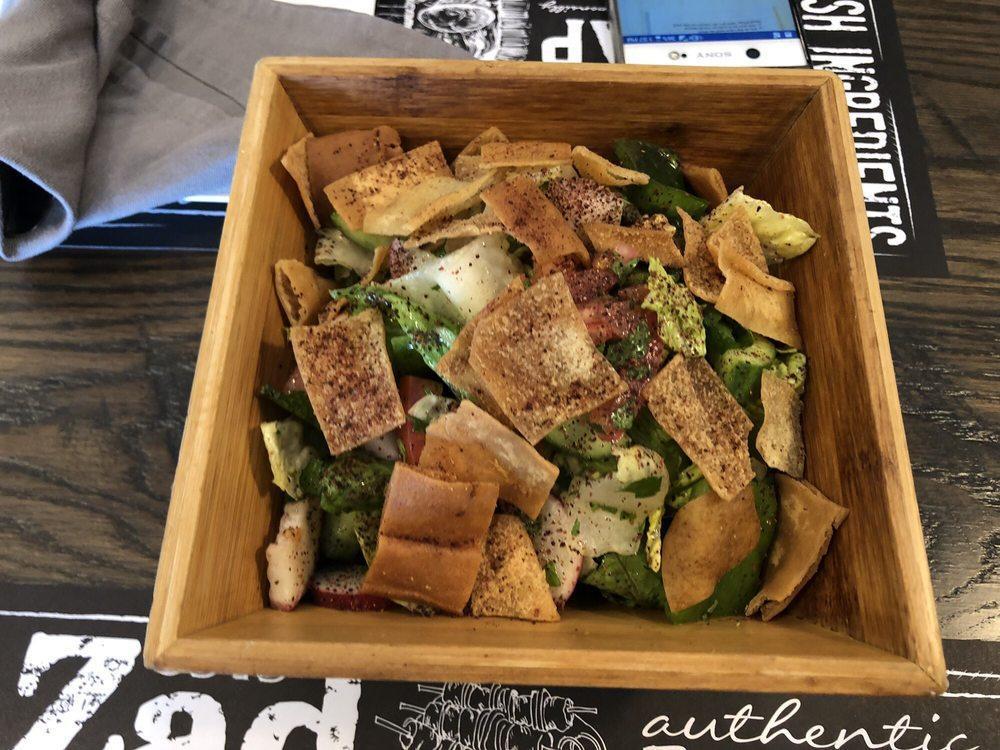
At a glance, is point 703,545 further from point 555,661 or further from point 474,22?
point 474,22

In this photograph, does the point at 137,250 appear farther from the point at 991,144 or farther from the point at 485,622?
the point at 991,144

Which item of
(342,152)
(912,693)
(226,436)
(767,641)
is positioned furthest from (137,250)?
(912,693)

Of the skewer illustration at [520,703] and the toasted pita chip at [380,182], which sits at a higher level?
the toasted pita chip at [380,182]

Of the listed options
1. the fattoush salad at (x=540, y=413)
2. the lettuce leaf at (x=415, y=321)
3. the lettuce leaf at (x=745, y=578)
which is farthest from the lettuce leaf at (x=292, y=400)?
the lettuce leaf at (x=745, y=578)

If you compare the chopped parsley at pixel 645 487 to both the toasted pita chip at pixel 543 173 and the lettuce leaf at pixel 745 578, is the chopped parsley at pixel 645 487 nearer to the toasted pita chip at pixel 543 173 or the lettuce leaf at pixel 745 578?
the lettuce leaf at pixel 745 578

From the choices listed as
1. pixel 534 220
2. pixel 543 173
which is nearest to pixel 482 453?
pixel 534 220
